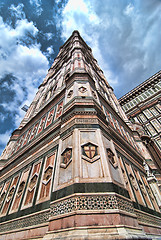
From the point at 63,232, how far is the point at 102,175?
946 mm

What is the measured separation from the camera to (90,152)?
8.32ft

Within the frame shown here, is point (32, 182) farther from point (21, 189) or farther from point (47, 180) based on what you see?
point (47, 180)

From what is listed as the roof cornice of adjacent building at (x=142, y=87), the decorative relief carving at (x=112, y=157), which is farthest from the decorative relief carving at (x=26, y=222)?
the roof cornice of adjacent building at (x=142, y=87)

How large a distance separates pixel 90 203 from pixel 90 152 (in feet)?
2.91

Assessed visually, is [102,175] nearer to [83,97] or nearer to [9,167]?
[83,97]

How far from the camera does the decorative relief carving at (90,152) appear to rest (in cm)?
241

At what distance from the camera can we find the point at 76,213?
5.67ft

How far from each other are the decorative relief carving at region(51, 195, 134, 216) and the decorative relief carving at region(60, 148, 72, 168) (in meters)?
0.66

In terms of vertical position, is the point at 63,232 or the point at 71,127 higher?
the point at 71,127

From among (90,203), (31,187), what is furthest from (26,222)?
(90,203)

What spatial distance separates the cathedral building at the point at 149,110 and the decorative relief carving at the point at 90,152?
627cm

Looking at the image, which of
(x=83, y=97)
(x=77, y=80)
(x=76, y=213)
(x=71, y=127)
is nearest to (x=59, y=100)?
(x=77, y=80)

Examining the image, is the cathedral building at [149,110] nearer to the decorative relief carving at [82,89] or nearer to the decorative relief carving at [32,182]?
the decorative relief carving at [82,89]

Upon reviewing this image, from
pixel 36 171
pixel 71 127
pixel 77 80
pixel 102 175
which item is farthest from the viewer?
pixel 77 80
